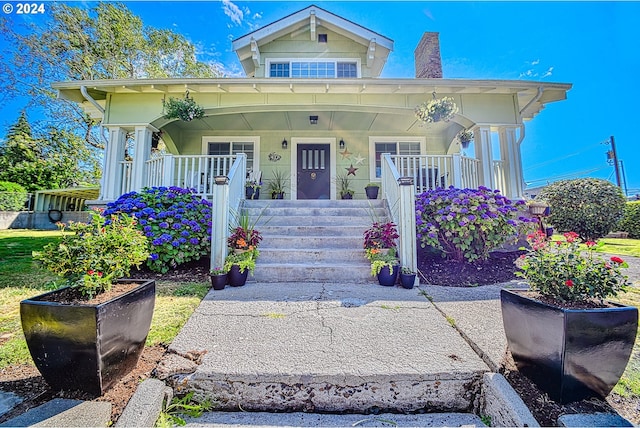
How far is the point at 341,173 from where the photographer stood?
7.81 metres

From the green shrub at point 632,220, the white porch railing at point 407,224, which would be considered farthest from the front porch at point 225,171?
the green shrub at point 632,220

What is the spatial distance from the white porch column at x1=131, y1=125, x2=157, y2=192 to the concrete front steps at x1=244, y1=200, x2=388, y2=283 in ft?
8.19

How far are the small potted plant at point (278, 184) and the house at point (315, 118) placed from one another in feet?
0.32

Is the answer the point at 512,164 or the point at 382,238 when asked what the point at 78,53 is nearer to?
the point at 382,238

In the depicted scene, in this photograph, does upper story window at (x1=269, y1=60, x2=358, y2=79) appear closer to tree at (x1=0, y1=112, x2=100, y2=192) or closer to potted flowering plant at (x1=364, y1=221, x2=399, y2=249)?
potted flowering plant at (x1=364, y1=221, x2=399, y2=249)

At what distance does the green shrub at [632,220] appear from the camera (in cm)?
907

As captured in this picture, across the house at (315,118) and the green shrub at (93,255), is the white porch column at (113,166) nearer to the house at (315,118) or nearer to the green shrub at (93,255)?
the house at (315,118)

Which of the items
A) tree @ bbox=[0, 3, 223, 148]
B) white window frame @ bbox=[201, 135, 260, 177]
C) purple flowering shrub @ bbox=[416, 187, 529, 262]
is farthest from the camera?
tree @ bbox=[0, 3, 223, 148]

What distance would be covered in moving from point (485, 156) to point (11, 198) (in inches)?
635

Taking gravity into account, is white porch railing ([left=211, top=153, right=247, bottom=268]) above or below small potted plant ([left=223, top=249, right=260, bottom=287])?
above

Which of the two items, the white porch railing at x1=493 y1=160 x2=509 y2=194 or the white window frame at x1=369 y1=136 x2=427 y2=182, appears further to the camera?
the white window frame at x1=369 y1=136 x2=427 y2=182

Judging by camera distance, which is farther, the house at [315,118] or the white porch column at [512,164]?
the white porch column at [512,164]

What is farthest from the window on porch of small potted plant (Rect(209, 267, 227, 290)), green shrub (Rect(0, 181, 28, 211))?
green shrub (Rect(0, 181, 28, 211))

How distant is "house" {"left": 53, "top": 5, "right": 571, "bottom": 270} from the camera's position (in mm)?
5652
